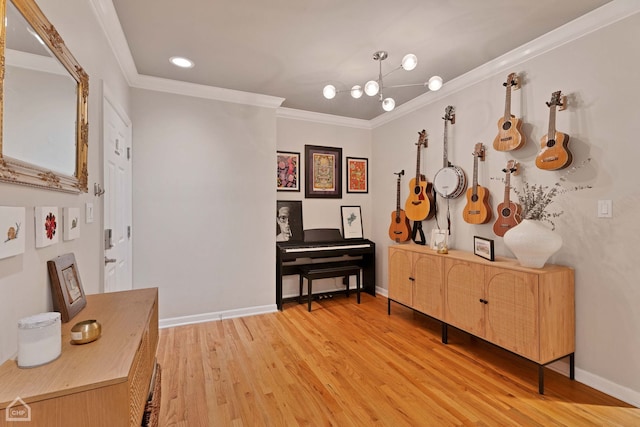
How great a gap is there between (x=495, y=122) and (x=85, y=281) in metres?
3.29

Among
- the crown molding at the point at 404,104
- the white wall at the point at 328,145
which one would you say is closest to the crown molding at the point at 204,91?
the crown molding at the point at 404,104

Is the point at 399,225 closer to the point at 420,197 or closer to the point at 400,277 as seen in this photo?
the point at 420,197

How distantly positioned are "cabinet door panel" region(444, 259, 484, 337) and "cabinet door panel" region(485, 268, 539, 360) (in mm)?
81

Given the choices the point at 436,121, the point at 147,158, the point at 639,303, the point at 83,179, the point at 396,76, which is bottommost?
the point at 639,303

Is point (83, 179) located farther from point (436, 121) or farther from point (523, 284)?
point (436, 121)

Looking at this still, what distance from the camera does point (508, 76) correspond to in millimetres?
2512

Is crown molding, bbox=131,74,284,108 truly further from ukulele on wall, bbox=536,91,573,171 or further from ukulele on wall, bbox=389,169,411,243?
ukulele on wall, bbox=536,91,573,171

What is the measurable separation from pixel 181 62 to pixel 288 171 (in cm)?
174

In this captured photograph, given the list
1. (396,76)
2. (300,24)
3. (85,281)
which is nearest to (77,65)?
(85,281)

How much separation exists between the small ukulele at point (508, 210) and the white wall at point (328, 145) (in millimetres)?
2034

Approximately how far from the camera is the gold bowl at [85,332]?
0.95m

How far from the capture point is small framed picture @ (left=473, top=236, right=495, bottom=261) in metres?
2.41

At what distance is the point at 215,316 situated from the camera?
3246 mm

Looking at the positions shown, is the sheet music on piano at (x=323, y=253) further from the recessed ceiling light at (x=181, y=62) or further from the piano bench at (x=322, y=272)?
the recessed ceiling light at (x=181, y=62)
